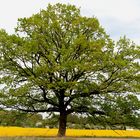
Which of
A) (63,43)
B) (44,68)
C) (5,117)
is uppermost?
(63,43)

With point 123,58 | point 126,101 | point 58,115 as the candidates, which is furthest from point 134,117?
point 58,115

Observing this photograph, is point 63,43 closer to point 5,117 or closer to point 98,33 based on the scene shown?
point 98,33

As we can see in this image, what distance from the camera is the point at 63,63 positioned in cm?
3180

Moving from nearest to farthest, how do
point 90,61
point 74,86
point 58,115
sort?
point 74,86, point 90,61, point 58,115

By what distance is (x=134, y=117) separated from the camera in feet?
113

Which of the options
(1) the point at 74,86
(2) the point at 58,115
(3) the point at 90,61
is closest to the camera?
(1) the point at 74,86

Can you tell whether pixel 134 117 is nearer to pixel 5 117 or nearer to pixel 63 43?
pixel 63 43

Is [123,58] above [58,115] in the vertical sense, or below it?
above

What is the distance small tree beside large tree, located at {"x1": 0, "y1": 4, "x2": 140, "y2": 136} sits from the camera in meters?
32.8

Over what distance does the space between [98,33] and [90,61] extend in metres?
2.74

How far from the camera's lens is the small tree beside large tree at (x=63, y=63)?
108ft

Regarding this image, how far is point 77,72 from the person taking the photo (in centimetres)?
3353

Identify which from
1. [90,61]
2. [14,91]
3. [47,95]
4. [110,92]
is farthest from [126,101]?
[14,91]

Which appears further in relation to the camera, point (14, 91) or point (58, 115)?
point (58, 115)
